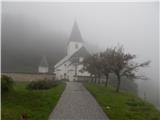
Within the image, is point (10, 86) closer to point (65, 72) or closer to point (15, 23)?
point (65, 72)

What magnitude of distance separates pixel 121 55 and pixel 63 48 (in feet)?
190

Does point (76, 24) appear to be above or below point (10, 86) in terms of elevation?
above

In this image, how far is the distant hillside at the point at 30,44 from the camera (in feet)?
237

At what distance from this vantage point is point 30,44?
82.3 m

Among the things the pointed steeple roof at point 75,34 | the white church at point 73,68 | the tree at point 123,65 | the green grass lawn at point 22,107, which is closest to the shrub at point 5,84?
the green grass lawn at point 22,107

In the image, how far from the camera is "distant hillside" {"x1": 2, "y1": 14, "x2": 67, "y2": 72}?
72.2 meters

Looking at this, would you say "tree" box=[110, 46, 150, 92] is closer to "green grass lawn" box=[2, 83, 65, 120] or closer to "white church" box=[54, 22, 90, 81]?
"green grass lawn" box=[2, 83, 65, 120]

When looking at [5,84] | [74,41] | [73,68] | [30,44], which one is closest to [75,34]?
[74,41]

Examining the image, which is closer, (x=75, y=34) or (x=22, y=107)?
(x=22, y=107)

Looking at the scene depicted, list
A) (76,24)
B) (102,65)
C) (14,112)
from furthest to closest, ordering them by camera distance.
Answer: (76,24) < (102,65) < (14,112)

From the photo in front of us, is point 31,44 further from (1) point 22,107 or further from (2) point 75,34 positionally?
(1) point 22,107

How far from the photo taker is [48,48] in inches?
3236

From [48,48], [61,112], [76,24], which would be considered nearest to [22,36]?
[48,48]

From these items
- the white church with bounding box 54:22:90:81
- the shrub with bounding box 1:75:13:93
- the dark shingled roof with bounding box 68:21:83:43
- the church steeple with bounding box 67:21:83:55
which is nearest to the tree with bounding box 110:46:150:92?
the shrub with bounding box 1:75:13:93
